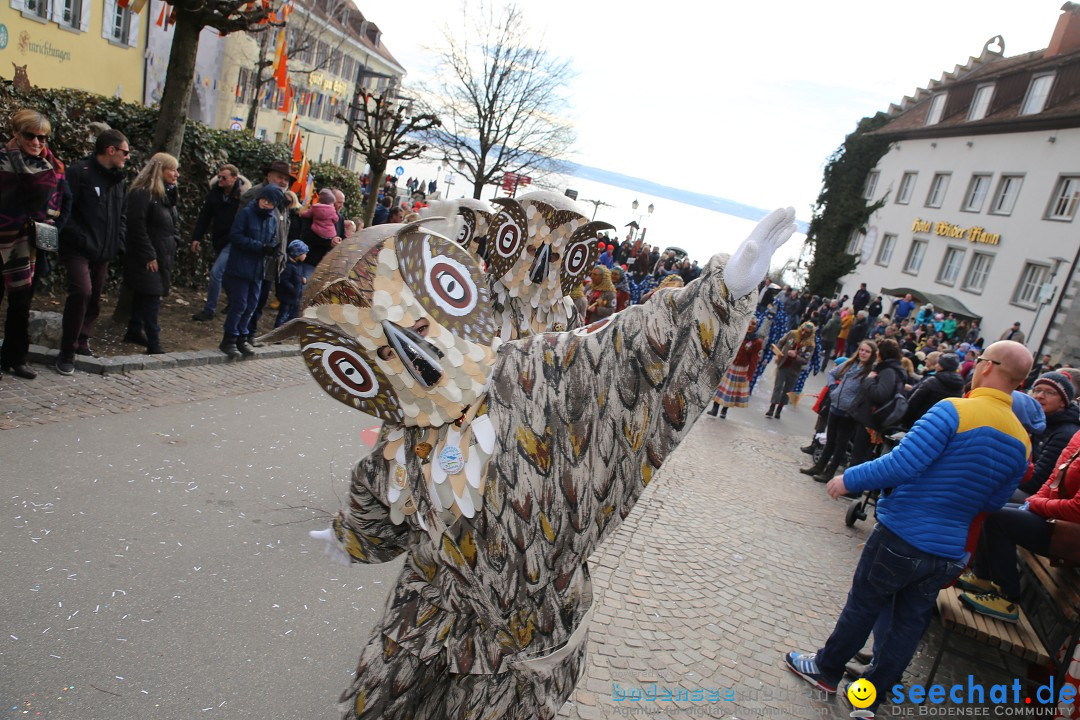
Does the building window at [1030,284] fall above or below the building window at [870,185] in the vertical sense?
below

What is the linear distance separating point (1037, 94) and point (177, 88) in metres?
29.1

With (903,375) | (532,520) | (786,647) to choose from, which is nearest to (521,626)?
(532,520)

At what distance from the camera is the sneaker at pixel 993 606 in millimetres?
3967

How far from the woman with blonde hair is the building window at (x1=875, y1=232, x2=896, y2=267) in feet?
104

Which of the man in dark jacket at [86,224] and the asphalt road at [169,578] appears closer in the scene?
the asphalt road at [169,578]

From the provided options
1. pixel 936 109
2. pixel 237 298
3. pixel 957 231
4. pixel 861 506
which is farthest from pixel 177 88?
pixel 936 109

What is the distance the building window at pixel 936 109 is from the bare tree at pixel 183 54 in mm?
31556

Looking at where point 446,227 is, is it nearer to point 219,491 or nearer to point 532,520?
point 532,520

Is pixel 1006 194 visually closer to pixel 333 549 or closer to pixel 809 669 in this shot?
pixel 809 669

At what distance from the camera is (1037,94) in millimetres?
24641

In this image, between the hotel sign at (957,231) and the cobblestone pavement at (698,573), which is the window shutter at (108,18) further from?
the hotel sign at (957,231)

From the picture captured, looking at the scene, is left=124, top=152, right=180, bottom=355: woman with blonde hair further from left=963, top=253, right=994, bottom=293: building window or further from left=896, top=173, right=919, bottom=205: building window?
left=896, top=173, right=919, bottom=205: building window

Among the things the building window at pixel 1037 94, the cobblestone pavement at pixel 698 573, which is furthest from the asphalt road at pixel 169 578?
the building window at pixel 1037 94

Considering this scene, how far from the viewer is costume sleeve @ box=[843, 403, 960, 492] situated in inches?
125
